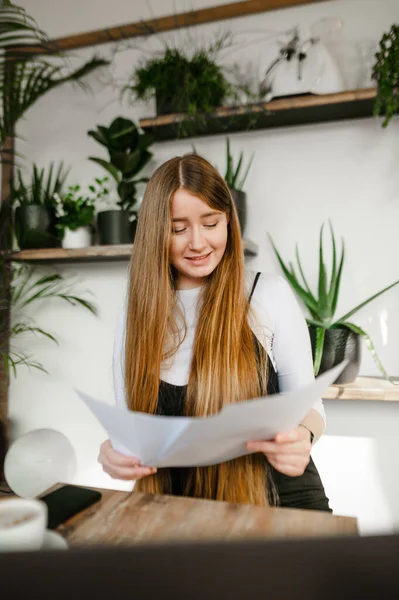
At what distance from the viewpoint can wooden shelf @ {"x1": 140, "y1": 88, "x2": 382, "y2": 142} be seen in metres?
1.72

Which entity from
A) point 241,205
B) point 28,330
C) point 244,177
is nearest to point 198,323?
point 241,205

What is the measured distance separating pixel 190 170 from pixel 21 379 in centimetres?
182

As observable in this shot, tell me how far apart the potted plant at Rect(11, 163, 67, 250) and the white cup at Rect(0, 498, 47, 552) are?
1.75 meters

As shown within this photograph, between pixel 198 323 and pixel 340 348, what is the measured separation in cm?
71

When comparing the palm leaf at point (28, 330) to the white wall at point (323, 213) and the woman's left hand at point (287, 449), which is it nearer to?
the white wall at point (323, 213)

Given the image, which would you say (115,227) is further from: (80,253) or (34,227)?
(34,227)

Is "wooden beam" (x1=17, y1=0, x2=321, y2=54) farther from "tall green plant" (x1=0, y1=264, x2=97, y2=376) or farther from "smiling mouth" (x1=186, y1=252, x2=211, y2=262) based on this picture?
"smiling mouth" (x1=186, y1=252, x2=211, y2=262)

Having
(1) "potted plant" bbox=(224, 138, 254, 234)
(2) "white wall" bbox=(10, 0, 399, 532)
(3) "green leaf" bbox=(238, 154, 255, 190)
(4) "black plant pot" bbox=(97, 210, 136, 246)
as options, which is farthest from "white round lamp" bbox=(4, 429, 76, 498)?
(3) "green leaf" bbox=(238, 154, 255, 190)

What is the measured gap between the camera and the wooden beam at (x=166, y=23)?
2000 millimetres

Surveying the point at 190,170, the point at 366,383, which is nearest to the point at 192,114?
the point at 190,170

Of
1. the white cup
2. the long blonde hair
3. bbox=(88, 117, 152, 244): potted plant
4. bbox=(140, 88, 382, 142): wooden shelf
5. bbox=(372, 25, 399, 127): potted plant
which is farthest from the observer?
bbox=(88, 117, 152, 244): potted plant

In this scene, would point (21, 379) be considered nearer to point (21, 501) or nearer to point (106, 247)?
point (106, 247)

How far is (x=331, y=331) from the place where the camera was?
5.50ft

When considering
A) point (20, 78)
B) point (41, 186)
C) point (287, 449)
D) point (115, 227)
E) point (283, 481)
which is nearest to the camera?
point (287, 449)
